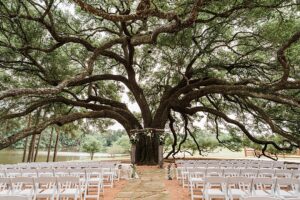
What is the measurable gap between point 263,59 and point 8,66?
1218cm

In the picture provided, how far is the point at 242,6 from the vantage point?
9.67 m

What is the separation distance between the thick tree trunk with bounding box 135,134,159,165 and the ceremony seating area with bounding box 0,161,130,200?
4.74 meters

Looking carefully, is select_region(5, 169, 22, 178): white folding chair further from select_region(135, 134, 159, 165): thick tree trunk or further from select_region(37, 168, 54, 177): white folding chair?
select_region(135, 134, 159, 165): thick tree trunk

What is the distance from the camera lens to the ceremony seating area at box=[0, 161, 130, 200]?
5168mm

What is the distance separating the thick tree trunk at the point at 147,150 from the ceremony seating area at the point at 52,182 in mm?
4741

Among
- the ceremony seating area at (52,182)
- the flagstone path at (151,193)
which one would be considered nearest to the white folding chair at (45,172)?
the ceremony seating area at (52,182)

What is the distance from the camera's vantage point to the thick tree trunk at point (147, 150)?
15.3 metres

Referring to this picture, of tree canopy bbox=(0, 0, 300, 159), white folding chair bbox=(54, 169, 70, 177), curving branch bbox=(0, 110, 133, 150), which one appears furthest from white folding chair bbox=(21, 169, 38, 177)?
curving branch bbox=(0, 110, 133, 150)

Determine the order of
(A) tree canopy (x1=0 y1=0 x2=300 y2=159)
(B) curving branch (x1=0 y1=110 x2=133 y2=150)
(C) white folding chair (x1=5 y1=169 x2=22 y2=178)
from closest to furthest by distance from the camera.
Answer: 1. (C) white folding chair (x1=5 y1=169 x2=22 y2=178)
2. (A) tree canopy (x1=0 y1=0 x2=300 y2=159)
3. (B) curving branch (x1=0 y1=110 x2=133 y2=150)

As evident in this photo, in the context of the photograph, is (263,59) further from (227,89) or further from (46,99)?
(46,99)

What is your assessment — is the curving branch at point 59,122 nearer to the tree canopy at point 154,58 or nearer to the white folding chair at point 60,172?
the tree canopy at point 154,58

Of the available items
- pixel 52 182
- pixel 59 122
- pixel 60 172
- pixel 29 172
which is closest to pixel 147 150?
pixel 59 122

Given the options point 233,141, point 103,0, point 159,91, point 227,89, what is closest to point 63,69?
point 103,0

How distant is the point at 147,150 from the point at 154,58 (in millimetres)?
5464
